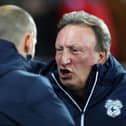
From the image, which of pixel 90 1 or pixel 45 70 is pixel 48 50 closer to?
pixel 90 1

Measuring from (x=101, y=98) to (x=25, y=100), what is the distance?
3.38 ft

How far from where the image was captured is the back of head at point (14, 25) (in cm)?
390

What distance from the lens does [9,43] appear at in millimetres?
3832

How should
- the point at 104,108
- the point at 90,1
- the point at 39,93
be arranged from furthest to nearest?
the point at 90,1
the point at 104,108
the point at 39,93

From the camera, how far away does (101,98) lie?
4.58 m

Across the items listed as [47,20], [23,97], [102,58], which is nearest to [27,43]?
[23,97]

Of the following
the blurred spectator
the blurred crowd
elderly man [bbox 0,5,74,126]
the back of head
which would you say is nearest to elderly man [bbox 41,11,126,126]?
the back of head

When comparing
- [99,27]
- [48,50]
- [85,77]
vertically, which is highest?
[99,27]

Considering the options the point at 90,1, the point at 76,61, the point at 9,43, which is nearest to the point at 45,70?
the point at 76,61

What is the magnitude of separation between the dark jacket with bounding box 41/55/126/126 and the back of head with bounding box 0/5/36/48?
0.64 metres

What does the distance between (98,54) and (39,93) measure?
114cm

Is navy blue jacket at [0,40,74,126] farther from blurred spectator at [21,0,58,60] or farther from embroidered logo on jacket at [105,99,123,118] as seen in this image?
blurred spectator at [21,0,58,60]

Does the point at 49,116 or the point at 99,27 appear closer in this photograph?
the point at 49,116

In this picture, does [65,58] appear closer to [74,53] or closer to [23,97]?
[74,53]
